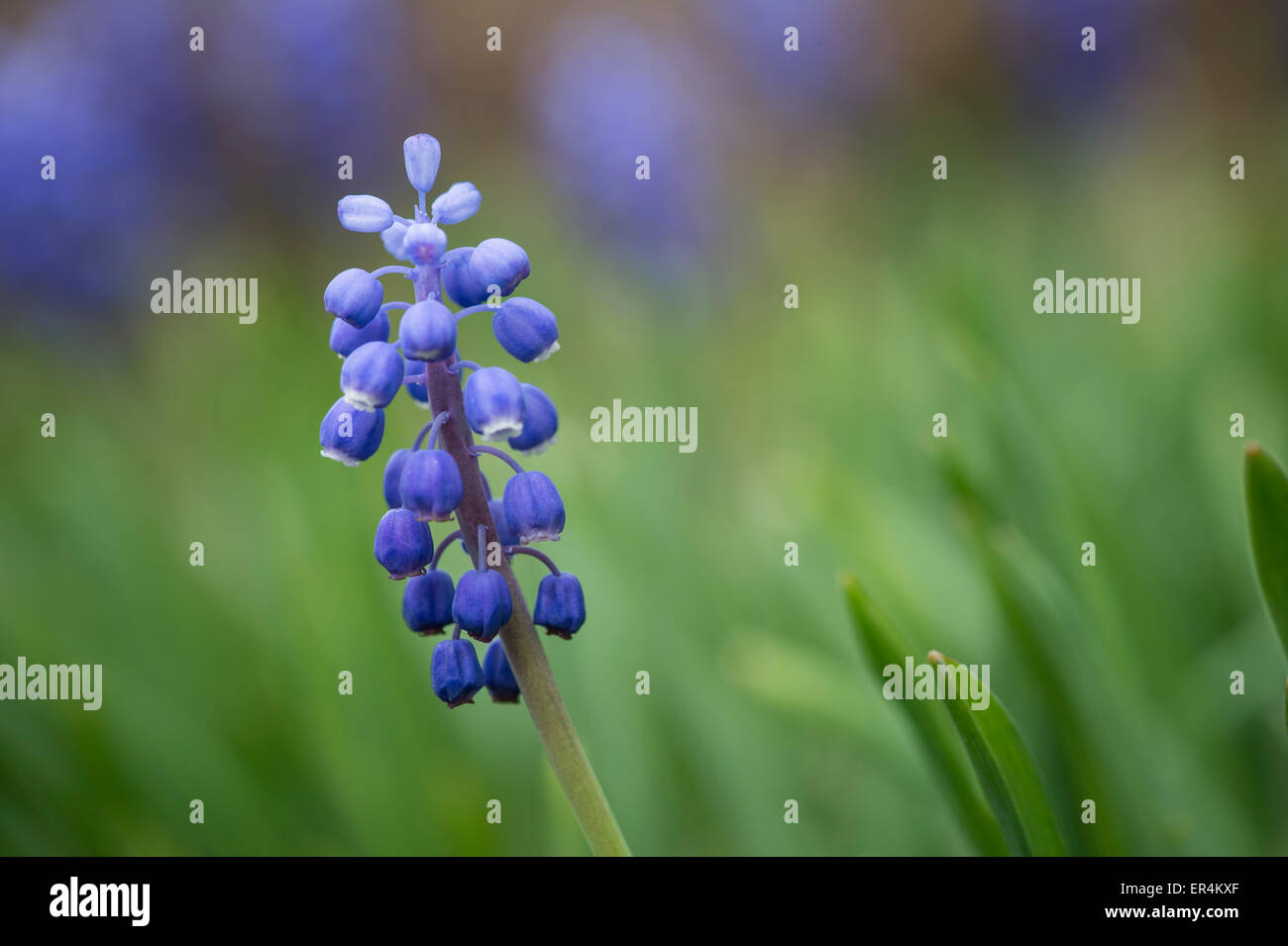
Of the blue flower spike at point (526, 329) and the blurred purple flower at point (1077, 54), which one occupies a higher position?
the blurred purple flower at point (1077, 54)

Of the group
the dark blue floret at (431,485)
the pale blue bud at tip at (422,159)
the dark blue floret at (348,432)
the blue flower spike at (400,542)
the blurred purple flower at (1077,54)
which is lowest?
the blue flower spike at (400,542)

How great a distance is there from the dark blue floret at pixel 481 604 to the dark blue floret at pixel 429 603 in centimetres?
10

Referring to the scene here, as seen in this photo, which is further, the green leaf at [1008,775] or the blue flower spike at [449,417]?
the green leaf at [1008,775]

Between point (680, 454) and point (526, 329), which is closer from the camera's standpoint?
point (526, 329)

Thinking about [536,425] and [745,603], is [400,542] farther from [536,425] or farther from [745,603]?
[745,603]

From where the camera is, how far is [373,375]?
0.85 metres

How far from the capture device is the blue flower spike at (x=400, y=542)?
35.4 inches

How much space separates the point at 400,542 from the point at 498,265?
0.26 m

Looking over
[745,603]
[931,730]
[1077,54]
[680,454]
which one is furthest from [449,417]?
[1077,54]

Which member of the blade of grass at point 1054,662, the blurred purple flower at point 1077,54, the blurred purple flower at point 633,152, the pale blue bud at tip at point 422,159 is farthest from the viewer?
the blurred purple flower at point 1077,54

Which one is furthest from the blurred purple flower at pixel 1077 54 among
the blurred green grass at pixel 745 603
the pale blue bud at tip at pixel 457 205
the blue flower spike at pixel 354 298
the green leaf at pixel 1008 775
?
the blue flower spike at pixel 354 298

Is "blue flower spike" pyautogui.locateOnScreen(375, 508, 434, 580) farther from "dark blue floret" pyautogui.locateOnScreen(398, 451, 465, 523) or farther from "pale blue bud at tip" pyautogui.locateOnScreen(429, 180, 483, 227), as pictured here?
"pale blue bud at tip" pyautogui.locateOnScreen(429, 180, 483, 227)

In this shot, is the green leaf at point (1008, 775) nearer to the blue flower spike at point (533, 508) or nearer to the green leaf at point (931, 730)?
the green leaf at point (931, 730)
